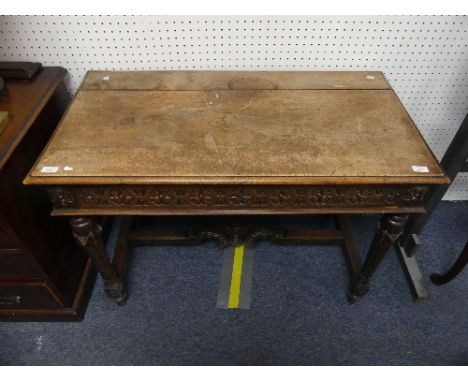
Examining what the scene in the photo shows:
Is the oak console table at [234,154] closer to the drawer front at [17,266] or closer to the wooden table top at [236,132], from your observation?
the wooden table top at [236,132]

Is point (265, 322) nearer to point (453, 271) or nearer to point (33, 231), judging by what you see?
point (453, 271)

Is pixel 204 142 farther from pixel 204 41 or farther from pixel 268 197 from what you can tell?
pixel 204 41

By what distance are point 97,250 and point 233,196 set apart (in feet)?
1.89

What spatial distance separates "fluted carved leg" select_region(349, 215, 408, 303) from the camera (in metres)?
1.17

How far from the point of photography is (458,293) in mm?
1622

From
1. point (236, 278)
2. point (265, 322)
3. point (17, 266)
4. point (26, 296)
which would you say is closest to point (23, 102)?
point (17, 266)

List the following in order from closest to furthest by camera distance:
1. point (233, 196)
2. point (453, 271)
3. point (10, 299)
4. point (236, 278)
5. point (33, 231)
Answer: point (233, 196), point (33, 231), point (10, 299), point (453, 271), point (236, 278)

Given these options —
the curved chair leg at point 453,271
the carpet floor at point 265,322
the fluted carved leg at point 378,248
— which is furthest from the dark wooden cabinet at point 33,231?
the curved chair leg at point 453,271

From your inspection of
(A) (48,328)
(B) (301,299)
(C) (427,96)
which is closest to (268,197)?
(B) (301,299)

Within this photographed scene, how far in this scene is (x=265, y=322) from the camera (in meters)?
1.53

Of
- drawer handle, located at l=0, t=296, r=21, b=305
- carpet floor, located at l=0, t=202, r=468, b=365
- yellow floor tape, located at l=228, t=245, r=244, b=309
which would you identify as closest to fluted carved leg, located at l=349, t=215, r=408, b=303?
carpet floor, located at l=0, t=202, r=468, b=365

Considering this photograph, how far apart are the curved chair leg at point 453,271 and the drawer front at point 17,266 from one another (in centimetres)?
167

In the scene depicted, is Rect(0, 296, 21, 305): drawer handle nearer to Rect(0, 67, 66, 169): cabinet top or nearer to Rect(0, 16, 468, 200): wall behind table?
Rect(0, 67, 66, 169): cabinet top
